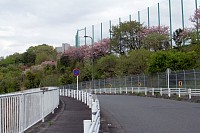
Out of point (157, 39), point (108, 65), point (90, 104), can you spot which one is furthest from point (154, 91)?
point (108, 65)

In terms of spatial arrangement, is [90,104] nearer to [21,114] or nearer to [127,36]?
[21,114]

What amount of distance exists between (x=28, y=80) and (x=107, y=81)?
82.7 ft

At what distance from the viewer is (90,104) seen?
21906 millimetres

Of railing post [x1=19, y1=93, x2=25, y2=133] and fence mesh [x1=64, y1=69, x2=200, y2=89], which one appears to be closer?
railing post [x1=19, y1=93, x2=25, y2=133]

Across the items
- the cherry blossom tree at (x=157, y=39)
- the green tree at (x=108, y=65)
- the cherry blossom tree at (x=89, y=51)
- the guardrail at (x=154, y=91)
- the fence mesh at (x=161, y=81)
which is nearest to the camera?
the guardrail at (x=154, y=91)

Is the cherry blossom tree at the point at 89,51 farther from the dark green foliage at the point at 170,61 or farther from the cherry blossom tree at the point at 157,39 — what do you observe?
the dark green foliage at the point at 170,61

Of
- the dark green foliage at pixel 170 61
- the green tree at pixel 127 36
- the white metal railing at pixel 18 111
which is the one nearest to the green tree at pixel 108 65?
the green tree at pixel 127 36

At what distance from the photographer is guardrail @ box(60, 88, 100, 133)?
18.9 ft

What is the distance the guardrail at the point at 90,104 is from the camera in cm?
577

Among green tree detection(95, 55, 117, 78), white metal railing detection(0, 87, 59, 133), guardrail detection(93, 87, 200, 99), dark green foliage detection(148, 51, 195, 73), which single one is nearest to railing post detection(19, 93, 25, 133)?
white metal railing detection(0, 87, 59, 133)

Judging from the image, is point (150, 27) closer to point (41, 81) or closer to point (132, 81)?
point (132, 81)

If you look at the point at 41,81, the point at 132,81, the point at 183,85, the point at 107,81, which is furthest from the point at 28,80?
the point at 183,85

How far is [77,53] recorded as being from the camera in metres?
85.4

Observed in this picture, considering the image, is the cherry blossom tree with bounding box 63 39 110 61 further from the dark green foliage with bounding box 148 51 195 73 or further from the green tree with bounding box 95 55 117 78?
the dark green foliage with bounding box 148 51 195 73
